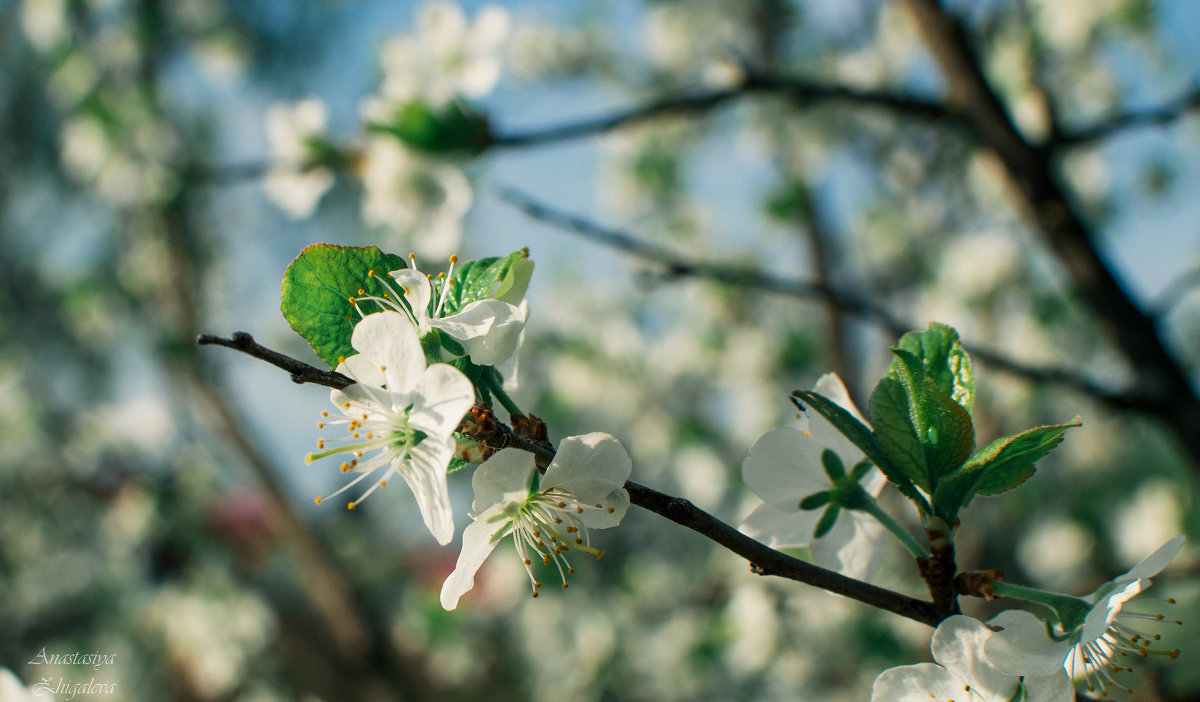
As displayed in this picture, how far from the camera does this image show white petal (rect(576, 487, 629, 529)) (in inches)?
15.4

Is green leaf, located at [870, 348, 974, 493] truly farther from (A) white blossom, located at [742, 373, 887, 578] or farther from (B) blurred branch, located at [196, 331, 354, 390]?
(B) blurred branch, located at [196, 331, 354, 390]

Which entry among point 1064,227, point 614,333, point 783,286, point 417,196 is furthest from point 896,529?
point 614,333

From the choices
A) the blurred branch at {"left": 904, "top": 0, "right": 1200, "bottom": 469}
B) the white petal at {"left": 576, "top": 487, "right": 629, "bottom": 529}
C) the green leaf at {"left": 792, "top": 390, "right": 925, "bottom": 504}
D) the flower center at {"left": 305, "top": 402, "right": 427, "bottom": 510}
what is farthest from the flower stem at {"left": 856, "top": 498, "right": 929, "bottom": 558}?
the blurred branch at {"left": 904, "top": 0, "right": 1200, "bottom": 469}

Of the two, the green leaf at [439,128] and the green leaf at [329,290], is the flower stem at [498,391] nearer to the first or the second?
the green leaf at [329,290]

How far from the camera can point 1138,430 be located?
284cm

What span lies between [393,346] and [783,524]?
25 cm

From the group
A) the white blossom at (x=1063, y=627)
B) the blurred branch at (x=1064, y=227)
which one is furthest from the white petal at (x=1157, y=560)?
the blurred branch at (x=1064, y=227)

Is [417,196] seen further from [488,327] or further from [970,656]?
[970,656]

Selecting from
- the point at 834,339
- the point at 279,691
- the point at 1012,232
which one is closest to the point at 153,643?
the point at 279,691

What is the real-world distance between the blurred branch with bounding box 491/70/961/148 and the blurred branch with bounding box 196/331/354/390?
62 cm

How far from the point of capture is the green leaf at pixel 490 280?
1.33 feet

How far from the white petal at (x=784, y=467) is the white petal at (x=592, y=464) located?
100 mm

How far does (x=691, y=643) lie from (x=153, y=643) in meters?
2.99

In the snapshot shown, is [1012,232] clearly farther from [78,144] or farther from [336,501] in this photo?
[336,501]
